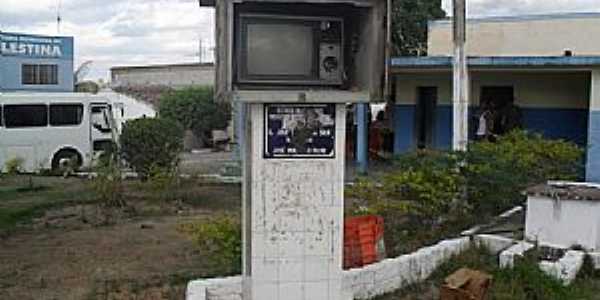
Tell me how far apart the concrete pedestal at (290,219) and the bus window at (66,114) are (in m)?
17.9

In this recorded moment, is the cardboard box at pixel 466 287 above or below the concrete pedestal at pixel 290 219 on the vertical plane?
below

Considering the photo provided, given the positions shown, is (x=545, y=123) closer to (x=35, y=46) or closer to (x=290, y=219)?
(x=290, y=219)

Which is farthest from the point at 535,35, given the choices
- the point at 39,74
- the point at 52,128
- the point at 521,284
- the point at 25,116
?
the point at 39,74

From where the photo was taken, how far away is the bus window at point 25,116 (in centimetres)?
2130

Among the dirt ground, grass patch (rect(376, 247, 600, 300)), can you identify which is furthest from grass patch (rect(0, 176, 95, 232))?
grass patch (rect(376, 247, 600, 300))

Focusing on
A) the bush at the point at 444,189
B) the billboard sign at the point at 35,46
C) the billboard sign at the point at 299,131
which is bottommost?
the bush at the point at 444,189

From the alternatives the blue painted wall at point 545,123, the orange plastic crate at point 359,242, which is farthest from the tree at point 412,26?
the orange plastic crate at point 359,242

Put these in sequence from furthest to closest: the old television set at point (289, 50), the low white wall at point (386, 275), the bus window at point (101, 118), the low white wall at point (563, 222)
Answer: the bus window at point (101, 118) → the low white wall at point (563, 222) → the low white wall at point (386, 275) → the old television set at point (289, 50)

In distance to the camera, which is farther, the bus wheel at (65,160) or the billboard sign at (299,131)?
the bus wheel at (65,160)

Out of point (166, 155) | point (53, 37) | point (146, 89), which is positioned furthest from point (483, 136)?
point (146, 89)

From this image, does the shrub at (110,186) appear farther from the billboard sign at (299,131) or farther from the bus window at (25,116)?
the bus window at (25,116)

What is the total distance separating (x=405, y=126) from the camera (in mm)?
19422

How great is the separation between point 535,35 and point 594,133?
12.4ft

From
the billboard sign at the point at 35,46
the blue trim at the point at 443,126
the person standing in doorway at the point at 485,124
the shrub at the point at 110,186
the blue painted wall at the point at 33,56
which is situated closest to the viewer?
the shrub at the point at 110,186
